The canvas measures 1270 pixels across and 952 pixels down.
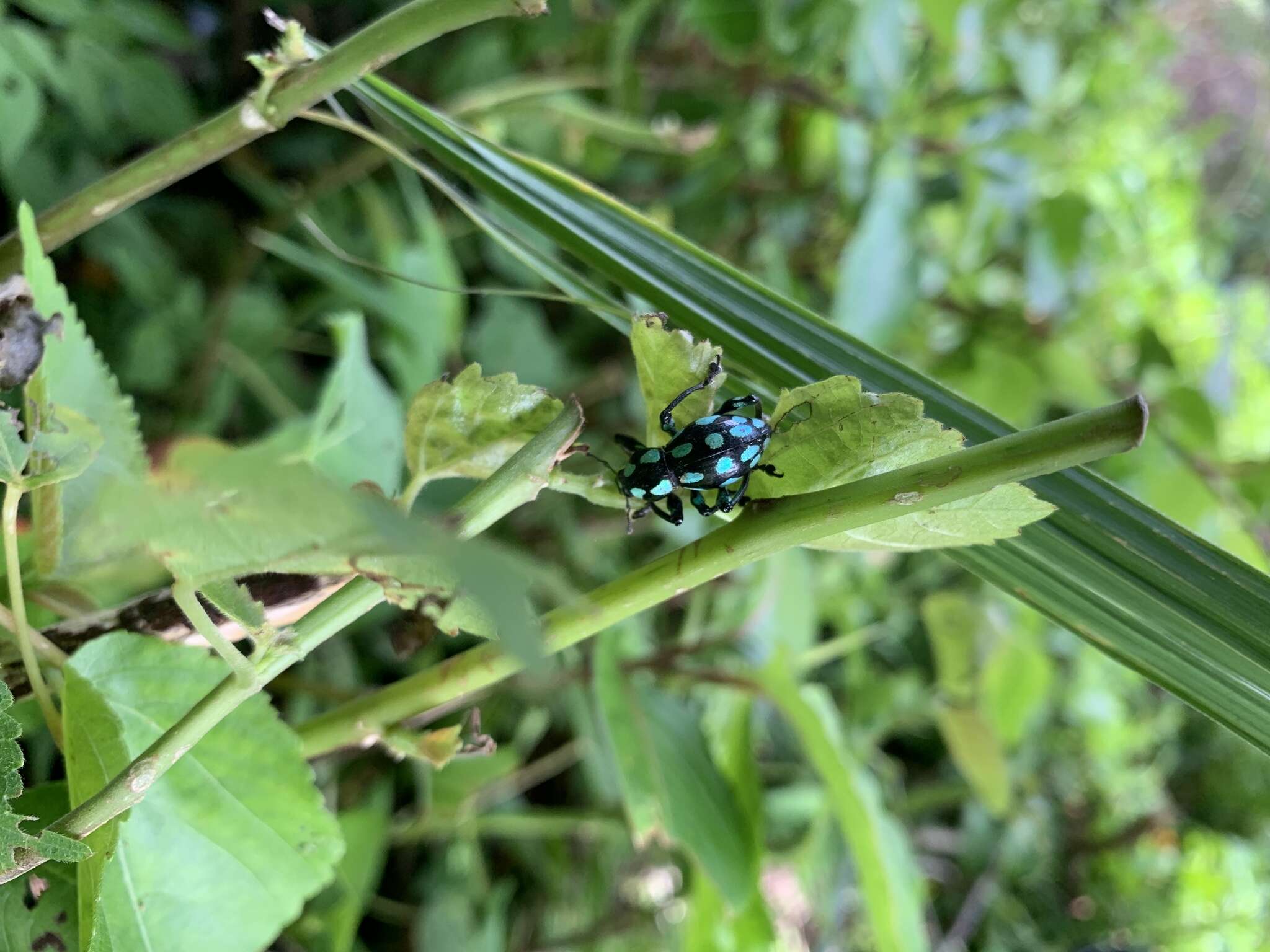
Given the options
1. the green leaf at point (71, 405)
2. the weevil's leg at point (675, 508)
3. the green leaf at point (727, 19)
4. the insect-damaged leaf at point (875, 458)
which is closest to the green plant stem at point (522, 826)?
the weevil's leg at point (675, 508)

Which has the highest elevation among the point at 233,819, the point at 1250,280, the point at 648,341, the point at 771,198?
the point at 1250,280

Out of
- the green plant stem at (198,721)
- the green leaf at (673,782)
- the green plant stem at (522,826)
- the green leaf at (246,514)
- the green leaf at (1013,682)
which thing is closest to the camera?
the green leaf at (246,514)

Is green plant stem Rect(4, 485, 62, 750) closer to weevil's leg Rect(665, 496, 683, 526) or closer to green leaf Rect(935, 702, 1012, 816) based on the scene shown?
weevil's leg Rect(665, 496, 683, 526)

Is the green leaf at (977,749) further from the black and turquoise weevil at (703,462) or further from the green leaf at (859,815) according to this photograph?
the black and turquoise weevil at (703,462)

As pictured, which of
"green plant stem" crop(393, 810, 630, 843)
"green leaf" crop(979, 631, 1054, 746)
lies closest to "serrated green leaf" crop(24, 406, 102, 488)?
"green plant stem" crop(393, 810, 630, 843)

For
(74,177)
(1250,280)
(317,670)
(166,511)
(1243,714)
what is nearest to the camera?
(166,511)

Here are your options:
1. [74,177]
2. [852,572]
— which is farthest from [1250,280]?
[74,177]

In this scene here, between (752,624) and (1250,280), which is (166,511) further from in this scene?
(1250,280)
